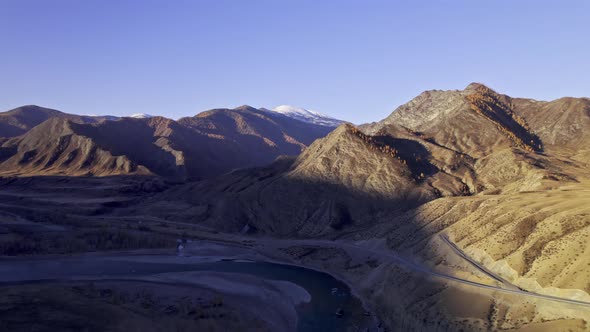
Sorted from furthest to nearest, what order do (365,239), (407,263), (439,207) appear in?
(365,239) < (439,207) < (407,263)

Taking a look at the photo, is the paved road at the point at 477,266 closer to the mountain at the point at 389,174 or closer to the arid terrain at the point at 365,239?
the arid terrain at the point at 365,239

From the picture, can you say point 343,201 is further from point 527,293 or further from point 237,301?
point 527,293

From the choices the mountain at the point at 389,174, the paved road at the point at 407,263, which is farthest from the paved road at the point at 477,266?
the mountain at the point at 389,174

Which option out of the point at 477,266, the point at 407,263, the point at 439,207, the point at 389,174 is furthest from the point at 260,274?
the point at 389,174

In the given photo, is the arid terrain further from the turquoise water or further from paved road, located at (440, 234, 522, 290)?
the turquoise water

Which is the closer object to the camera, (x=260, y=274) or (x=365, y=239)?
(x=260, y=274)

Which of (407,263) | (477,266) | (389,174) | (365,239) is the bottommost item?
(407,263)

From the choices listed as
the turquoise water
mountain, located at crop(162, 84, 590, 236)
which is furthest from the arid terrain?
the turquoise water

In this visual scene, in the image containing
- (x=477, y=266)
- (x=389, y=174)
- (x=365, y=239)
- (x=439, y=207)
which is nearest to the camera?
(x=477, y=266)

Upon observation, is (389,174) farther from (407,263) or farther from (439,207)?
(407,263)
